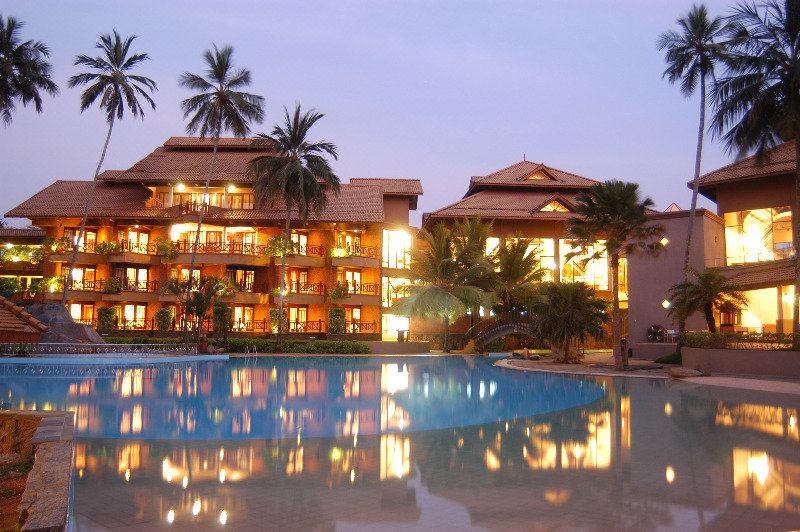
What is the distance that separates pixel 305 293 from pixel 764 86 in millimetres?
28120

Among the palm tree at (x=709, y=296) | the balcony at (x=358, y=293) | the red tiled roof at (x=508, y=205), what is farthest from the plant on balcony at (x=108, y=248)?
Result: the palm tree at (x=709, y=296)

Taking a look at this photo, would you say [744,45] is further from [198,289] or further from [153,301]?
[153,301]

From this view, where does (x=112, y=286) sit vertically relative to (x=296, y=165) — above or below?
below

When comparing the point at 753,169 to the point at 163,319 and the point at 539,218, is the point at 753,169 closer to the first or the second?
the point at 539,218

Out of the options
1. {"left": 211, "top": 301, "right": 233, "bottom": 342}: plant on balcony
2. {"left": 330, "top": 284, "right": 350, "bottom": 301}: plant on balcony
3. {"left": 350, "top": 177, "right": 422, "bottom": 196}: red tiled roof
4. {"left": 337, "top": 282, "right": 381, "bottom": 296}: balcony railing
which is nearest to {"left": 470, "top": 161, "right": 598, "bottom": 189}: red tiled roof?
{"left": 350, "top": 177, "right": 422, "bottom": 196}: red tiled roof

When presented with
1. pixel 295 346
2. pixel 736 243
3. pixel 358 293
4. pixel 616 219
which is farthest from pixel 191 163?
pixel 736 243

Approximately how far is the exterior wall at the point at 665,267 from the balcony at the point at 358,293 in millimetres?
16826

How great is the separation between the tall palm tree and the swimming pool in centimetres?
950

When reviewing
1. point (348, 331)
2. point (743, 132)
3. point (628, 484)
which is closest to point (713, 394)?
point (743, 132)

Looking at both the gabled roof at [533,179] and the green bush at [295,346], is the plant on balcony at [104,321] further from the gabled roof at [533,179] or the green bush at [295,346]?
the gabled roof at [533,179]

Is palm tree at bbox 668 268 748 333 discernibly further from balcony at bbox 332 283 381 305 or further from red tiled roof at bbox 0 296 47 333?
red tiled roof at bbox 0 296 47 333

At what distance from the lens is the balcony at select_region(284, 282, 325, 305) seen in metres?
41.2

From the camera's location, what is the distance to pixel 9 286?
39.2 meters

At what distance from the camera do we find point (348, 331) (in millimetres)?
42219
